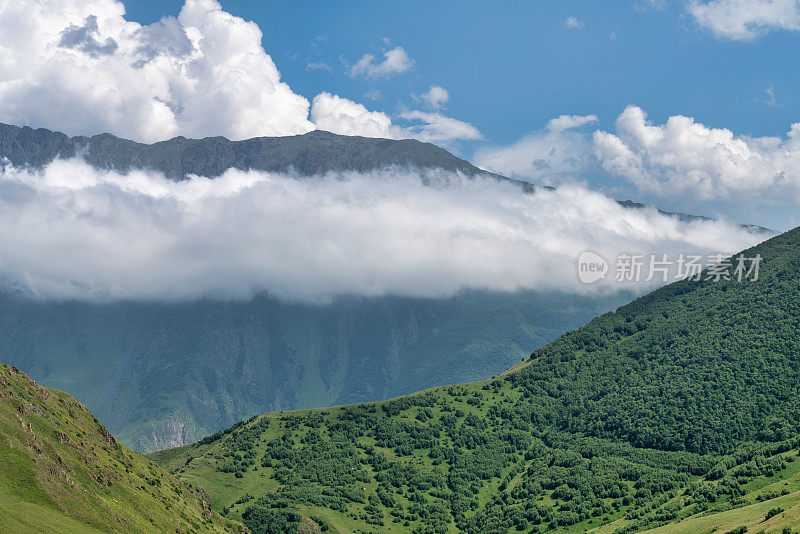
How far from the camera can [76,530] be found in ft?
363

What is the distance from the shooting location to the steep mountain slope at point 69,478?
110812 mm

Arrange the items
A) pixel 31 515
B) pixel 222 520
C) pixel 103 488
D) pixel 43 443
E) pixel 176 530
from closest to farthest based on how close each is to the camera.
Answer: pixel 31 515 → pixel 43 443 → pixel 103 488 → pixel 176 530 → pixel 222 520

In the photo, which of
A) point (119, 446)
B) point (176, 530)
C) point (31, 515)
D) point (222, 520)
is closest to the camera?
point (31, 515)

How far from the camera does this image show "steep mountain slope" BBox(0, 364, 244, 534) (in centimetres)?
11081

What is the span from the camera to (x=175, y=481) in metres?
199

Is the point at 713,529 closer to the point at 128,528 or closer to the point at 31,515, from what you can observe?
the point at 128,528

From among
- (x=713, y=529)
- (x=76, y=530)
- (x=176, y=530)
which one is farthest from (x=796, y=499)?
(x=76, y=530)

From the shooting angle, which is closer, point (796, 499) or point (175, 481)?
point (796, 499)

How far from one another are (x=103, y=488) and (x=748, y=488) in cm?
16849

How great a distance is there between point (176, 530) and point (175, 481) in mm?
54247

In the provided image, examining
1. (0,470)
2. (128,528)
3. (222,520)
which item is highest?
(0,470)

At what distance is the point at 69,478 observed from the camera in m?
125

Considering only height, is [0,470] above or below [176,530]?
above

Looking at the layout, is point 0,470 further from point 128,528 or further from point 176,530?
point 176,530
